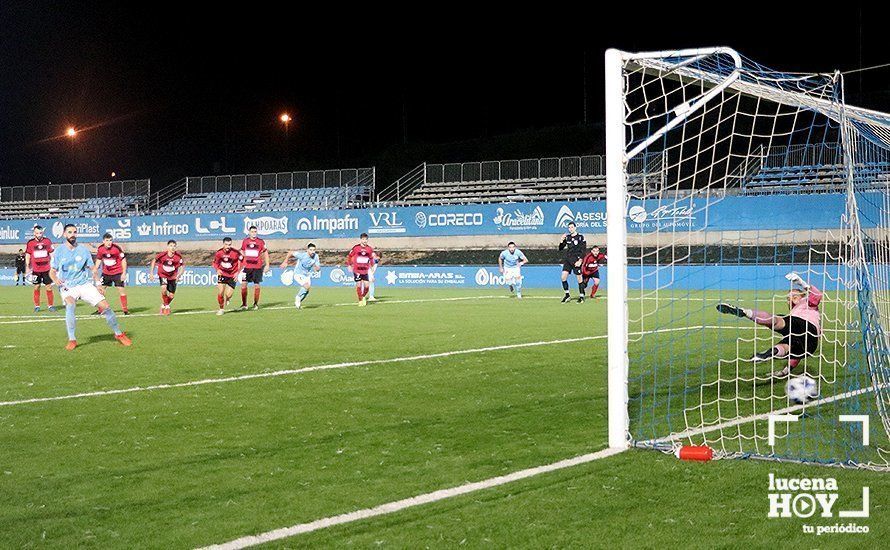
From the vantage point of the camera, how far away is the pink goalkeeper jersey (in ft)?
31.3

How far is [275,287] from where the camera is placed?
36.8m

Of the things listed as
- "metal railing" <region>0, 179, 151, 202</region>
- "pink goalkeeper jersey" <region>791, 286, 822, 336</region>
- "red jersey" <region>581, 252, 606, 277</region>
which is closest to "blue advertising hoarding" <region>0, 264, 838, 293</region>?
"red jersey" <region>581, 252, 606, 277</region>

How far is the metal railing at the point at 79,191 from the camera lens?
49875 millimetres

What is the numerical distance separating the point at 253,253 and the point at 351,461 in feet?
56.1

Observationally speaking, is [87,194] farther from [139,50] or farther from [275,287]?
[275,287]

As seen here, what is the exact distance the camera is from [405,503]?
5.02 metres

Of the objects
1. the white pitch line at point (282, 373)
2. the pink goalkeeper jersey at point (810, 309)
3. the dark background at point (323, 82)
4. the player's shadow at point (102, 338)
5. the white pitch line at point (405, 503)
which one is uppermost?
the dark background at point (323, 82)

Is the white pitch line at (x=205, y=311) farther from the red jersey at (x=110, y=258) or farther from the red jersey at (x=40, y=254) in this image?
the red jersey at (x=40, y=254)

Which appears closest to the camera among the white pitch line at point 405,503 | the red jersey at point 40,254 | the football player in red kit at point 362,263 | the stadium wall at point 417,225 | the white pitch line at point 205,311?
the white pitch line at point 405,503

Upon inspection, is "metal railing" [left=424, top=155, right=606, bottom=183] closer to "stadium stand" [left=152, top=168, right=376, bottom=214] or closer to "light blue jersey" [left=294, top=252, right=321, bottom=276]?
"stadium stand" [left=152, top=168, right=376, bottom=214]

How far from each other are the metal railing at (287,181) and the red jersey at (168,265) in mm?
21681

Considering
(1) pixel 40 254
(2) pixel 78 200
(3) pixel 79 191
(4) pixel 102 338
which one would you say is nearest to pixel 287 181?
(2) pixel 78 200

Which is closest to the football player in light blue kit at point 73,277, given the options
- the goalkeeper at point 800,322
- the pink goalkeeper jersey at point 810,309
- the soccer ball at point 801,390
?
the goalkeeper at point 800,322

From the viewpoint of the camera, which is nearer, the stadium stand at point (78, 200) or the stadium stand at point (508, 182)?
the stadium stand at point (508, 182)
